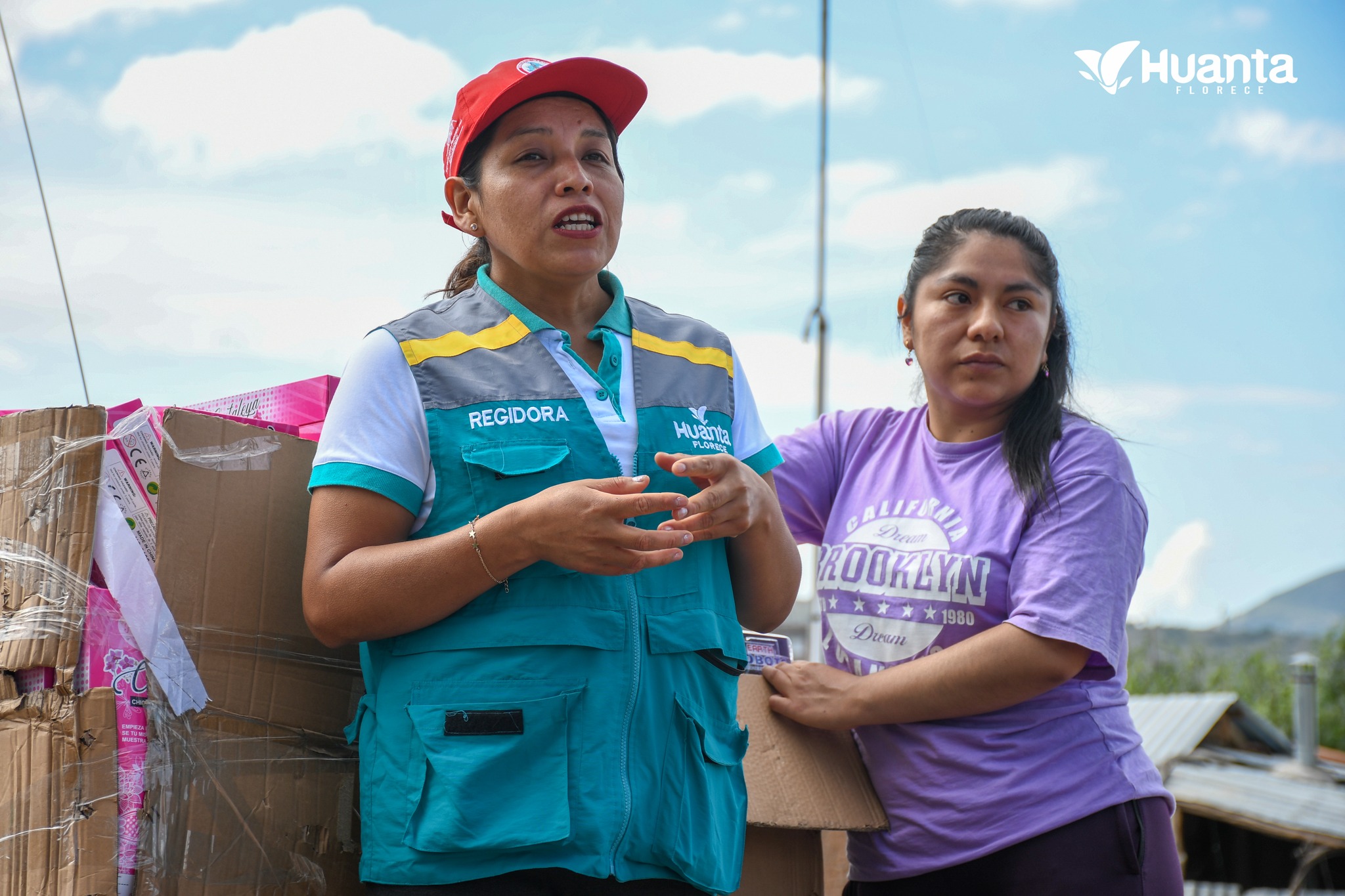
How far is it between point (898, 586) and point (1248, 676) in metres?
21.3

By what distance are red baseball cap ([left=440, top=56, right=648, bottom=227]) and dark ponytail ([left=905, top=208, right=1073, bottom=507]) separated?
2.59 feet

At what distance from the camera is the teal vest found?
4.10 feet

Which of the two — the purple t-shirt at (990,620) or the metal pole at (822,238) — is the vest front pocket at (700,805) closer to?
the purple t-shirt at (990,620)

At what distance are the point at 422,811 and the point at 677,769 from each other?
0.31 meters

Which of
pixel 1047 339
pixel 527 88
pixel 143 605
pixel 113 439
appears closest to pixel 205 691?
pixel 143 605

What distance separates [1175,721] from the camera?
29.0ft

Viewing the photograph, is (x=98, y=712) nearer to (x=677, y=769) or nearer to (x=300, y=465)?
(x=300, y=465)

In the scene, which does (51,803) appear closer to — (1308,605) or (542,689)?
(542,689)

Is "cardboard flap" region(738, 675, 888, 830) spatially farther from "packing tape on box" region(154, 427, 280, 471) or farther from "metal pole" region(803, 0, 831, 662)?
"metal pole" region(803, 0, 831, 662)

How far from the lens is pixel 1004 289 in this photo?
6.76 feet

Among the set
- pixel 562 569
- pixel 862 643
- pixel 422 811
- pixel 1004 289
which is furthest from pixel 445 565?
pixel 1004 289

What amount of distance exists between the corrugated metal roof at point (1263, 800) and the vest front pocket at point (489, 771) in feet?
22.1

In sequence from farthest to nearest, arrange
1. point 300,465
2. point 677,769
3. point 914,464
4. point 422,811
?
point 914,464 < point 300,465 < point 677,769 < point 422,811

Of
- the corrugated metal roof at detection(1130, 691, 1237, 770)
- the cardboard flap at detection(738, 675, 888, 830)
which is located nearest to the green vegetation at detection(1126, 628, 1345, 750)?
the corrugated metal roof at detection(1130, 691, 1237, 770)
